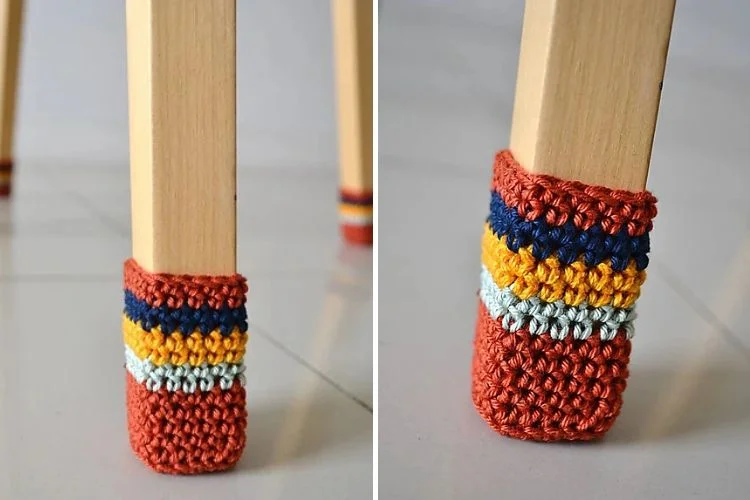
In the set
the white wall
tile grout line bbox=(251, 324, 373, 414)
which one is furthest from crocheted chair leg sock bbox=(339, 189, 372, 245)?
the white wall

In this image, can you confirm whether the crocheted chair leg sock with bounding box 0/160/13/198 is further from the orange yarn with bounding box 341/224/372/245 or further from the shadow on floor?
the shadow on floor

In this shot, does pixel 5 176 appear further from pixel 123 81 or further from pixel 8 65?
pixel 123 81

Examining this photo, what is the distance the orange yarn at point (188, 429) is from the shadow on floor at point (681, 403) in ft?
0.64

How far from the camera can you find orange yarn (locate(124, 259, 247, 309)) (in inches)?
16.3

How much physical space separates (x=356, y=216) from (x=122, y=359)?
32 cm

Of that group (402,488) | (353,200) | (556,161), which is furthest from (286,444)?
(353,200)

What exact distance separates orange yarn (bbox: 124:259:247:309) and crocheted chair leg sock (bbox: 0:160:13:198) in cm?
55

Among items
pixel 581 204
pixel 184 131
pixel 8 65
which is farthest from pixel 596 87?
pixel 8 65

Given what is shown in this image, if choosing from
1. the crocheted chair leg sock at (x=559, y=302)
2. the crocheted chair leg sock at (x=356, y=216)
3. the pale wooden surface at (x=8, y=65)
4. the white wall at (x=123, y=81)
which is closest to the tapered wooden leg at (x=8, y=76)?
the pale wooden surface at (x=8, y=65)

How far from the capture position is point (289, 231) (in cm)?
→ 86

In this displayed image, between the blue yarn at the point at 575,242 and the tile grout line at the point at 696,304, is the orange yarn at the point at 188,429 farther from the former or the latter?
the tile grout line at the point at 696,304

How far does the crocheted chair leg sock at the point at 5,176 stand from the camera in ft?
2.96

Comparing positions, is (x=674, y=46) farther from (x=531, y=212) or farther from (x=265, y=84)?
(x=531, y=212)

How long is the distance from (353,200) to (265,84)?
516mm
